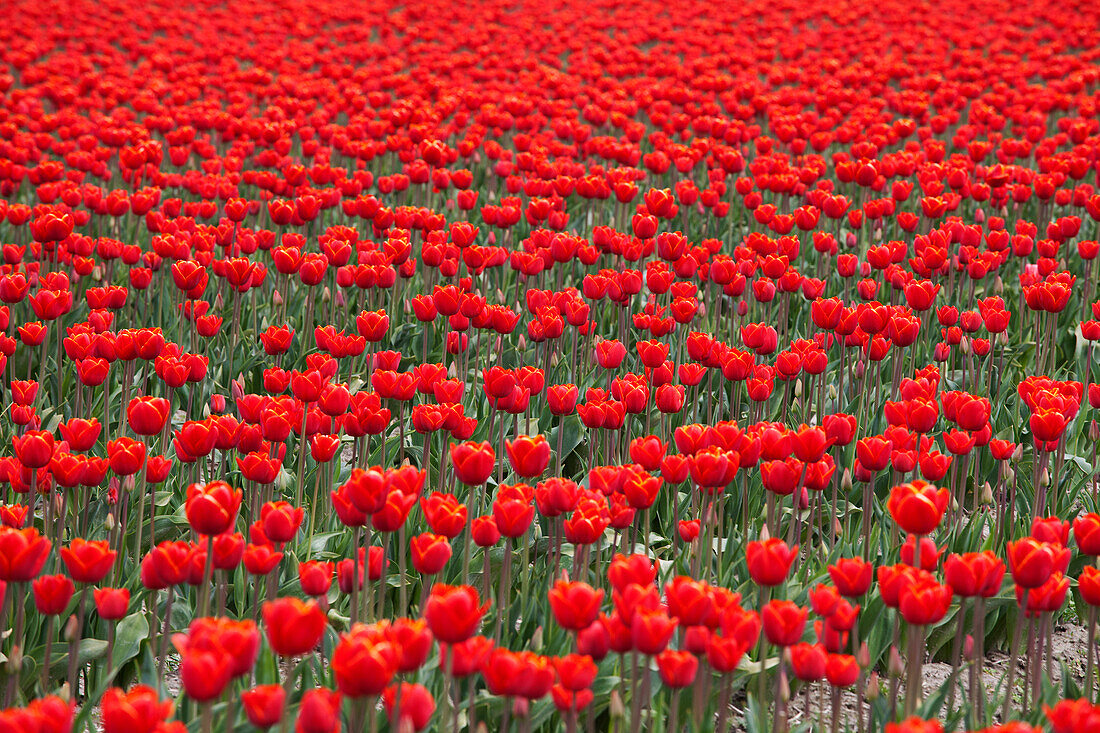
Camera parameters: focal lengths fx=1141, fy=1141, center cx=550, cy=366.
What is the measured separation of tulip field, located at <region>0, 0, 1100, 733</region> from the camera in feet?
8.54

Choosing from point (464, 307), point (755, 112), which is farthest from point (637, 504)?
point (755, 112)

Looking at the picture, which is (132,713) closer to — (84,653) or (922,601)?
(84,653)

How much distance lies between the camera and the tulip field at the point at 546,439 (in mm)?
2602

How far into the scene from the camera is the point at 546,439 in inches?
170

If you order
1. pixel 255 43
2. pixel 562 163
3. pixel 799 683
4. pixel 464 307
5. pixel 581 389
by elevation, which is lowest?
pixel 799 683

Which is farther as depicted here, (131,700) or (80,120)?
(80,120)

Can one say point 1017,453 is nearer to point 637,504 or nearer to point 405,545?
point 637,504

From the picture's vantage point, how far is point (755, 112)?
33.6ft

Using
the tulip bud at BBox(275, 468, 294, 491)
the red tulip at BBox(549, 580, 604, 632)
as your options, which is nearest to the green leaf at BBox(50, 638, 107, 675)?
the tulip bud at BBox(275, 468, 294, 491)

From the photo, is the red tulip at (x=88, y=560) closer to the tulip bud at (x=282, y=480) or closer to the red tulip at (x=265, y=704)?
the red tulip at (x=265, y=704)

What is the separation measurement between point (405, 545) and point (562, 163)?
419 cm

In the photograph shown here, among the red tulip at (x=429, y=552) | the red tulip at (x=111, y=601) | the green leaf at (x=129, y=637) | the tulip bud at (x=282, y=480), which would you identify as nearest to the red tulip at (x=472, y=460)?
the red tulip at (x=429, y=552)

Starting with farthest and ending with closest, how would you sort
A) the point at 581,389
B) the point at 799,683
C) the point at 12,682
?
1. the point at 581,389
2. the point at 799,683
3. the point at 12,682

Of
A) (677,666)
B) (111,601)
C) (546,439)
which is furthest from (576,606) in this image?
(546,439)
